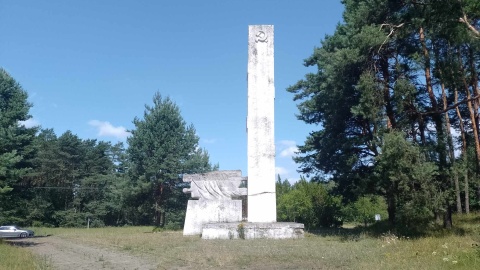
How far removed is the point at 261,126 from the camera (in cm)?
2038

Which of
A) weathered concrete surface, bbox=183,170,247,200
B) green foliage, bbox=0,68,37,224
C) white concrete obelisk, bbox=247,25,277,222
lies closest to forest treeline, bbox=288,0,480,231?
white concrete obelisk, bbox=247,25,277,222

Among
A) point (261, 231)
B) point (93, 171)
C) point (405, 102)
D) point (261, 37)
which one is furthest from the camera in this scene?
point (93, 171)

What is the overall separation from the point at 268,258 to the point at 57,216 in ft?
139

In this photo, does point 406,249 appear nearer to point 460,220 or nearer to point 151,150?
point 460,220

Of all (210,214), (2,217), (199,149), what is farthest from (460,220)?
(2,217)

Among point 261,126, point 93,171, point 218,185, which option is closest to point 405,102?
point 261,126

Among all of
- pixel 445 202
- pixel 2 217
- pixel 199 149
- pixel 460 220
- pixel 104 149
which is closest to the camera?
pixel 445 202

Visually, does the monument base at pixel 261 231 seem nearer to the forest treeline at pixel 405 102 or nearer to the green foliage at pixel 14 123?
the forest treeline at pixel 405 102

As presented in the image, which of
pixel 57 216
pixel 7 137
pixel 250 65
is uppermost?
pixel 250 65

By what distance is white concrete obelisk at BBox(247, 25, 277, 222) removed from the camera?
20.0 m

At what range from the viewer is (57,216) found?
47.3 meters

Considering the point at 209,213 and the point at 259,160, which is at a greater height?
the point at 259,160

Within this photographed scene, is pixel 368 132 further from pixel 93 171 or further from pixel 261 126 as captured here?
pixel 93 171

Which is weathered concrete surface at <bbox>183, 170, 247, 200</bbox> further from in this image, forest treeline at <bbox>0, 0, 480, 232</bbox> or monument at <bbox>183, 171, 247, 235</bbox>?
forest treeline at <bbox>0, 0, 480, 232</bbox>
